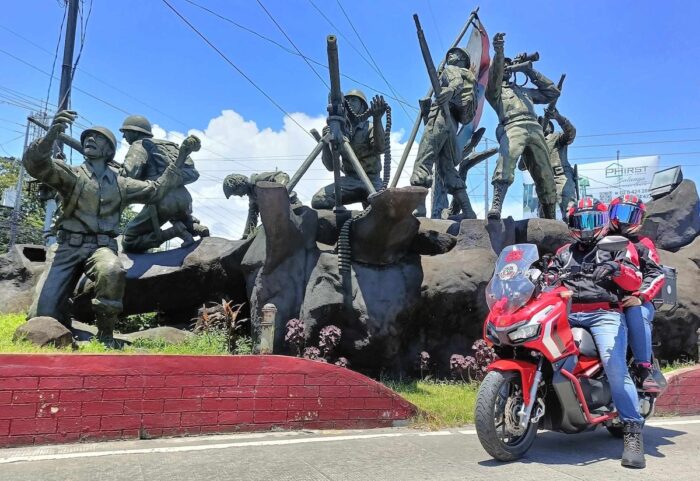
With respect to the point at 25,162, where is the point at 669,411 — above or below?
below

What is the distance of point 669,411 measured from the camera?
542 centimetres

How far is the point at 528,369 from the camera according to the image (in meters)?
3.44

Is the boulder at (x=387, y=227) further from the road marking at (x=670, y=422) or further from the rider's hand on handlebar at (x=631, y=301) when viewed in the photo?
the road marking at (x=670, y=422)

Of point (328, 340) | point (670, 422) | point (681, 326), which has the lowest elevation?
point (670, 422)

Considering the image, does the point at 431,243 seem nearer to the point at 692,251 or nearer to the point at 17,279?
the point at 692,251

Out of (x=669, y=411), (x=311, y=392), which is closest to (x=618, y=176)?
(x=669, y=411)

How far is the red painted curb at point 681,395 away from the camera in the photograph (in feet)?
17.7

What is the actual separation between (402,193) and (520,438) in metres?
3.34

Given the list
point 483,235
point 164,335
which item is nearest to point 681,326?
point 483,235

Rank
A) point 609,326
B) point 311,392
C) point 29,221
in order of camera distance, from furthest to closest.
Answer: point 29,221
point 311,392
point 609,326

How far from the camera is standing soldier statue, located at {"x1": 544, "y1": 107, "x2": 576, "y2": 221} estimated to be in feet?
39.1

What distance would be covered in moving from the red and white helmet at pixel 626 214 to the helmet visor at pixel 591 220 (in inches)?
7.0

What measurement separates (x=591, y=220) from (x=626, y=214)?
0.38 metres

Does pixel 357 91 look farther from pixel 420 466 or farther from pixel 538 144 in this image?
pixel 420 466
